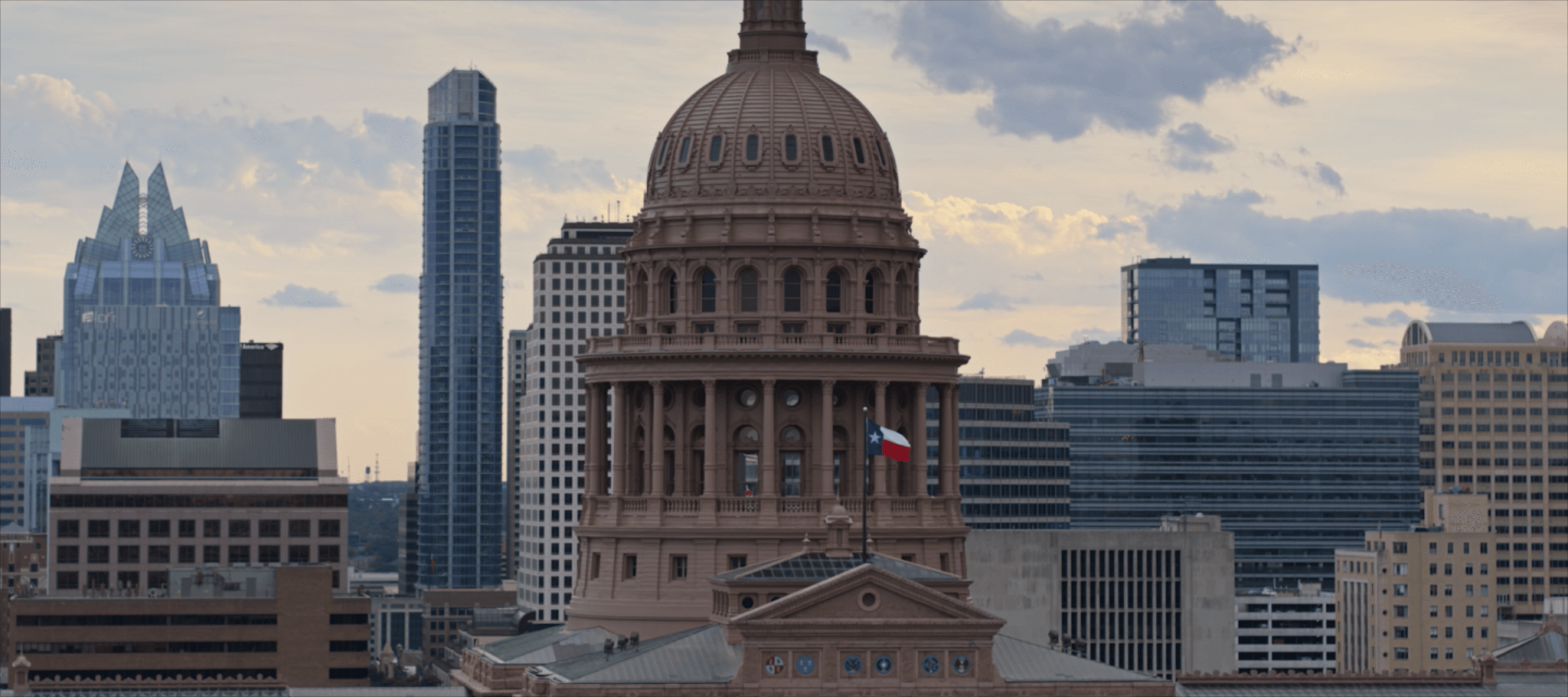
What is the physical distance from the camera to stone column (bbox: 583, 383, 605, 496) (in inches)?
6484

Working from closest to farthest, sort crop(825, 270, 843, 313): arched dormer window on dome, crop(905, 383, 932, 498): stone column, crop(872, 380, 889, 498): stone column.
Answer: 1. crop(872, 380, 889, 498): stone column
2. crop(825, 270, 843, 313): arched dormer window on dome
3. crop(905, 383, 932, 498): stone column

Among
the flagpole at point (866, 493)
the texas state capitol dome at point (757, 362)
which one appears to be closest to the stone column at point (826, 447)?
the texas state capitol dome at point (757, 362)

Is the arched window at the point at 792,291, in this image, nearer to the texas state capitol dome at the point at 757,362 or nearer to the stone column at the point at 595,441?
the texas state capitol dome at the point at 757,362

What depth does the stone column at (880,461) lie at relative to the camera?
162125 mm

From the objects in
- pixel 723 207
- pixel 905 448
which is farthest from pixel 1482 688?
pixel 723 207

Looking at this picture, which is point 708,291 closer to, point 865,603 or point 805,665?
point 865,603

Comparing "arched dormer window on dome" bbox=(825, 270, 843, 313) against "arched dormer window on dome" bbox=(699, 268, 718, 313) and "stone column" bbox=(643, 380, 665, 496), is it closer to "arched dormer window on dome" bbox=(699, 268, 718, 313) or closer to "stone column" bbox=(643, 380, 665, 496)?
"arched dormer window on dome" bbox=(699, 268, 718, 313)

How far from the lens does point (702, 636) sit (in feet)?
486

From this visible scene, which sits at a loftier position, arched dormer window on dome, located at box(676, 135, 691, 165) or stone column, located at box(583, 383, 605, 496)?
arched dormer window on dome, located at box(676, 135, 691, 165)

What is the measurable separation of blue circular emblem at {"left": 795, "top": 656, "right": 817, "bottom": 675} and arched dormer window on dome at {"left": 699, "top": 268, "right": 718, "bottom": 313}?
2632 cm

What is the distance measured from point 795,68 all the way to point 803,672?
38.3 meters

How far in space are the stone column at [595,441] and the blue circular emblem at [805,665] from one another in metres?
25.8

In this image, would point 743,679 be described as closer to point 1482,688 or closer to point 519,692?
point 519,692

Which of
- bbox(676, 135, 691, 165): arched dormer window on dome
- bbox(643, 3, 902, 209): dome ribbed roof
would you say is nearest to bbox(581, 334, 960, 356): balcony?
bbox(643, 3, 902, 209): dome ribbed roof
